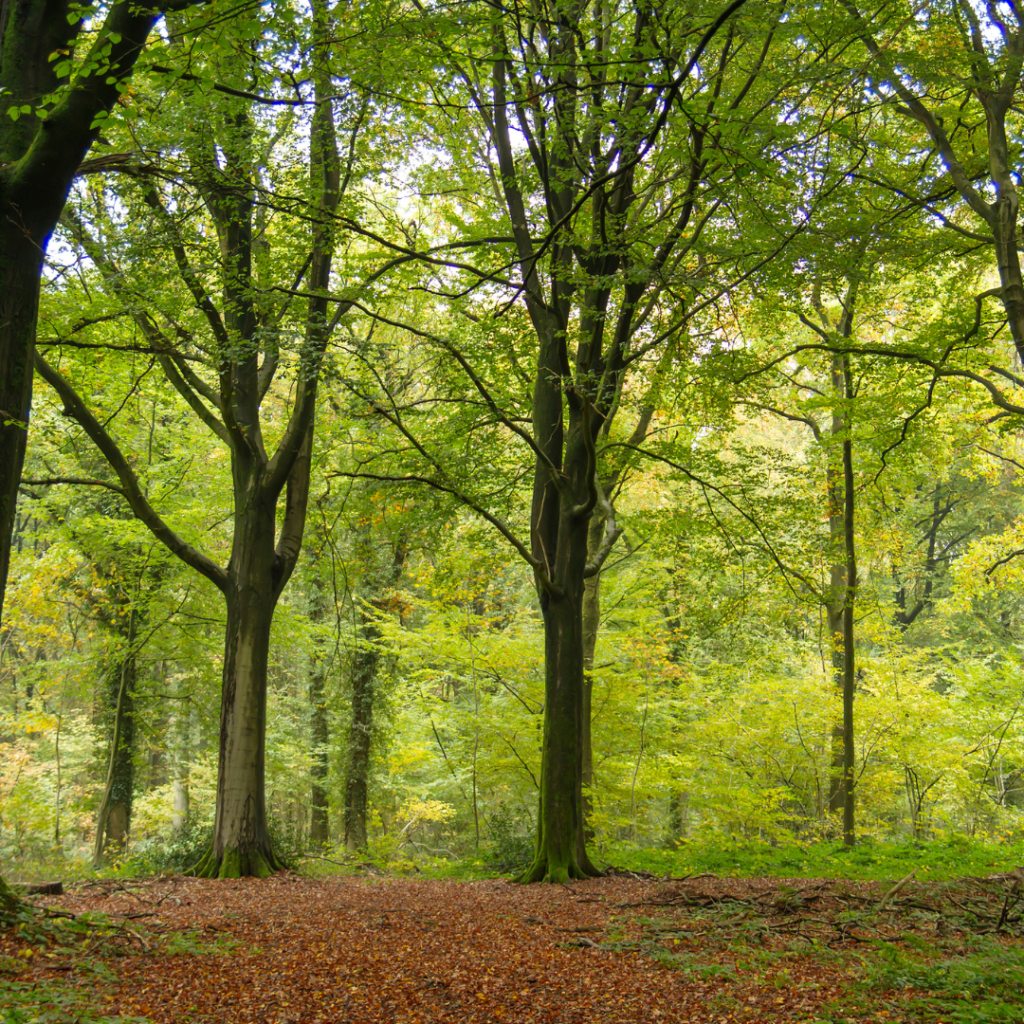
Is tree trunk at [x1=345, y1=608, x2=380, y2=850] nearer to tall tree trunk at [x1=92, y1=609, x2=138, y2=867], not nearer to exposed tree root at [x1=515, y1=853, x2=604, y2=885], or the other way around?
tall tree trunk at [x1=92, y1=609, x2=138, y2=867]

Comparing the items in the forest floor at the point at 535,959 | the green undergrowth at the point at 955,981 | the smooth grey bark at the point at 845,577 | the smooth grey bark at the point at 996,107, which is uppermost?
the smooth grey bark at the point at 996,107

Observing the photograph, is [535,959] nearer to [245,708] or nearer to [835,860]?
[245,708]

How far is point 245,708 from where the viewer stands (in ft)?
28.8

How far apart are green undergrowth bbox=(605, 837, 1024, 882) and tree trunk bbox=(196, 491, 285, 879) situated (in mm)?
4569

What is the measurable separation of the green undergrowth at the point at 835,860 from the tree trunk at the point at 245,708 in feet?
15.0

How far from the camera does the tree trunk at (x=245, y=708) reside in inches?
331

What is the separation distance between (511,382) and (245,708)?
5.78 metres

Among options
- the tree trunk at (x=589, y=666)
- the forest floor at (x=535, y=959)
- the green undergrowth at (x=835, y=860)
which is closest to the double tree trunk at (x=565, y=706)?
the forest floor at (x=535, y=959)

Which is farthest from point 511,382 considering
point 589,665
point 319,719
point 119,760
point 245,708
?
point 319,719

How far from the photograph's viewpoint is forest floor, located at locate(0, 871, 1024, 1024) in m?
3.38

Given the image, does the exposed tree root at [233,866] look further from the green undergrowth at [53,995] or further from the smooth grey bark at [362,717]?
the smooth grey bark at [362,717]

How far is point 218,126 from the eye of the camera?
7.03 meters

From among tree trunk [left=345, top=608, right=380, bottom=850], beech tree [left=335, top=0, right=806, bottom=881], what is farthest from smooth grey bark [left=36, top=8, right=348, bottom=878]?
tree trunk [left=345, top=608, right=380, bottom=850]

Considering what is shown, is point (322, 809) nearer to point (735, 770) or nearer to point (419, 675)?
point (419, 675)
